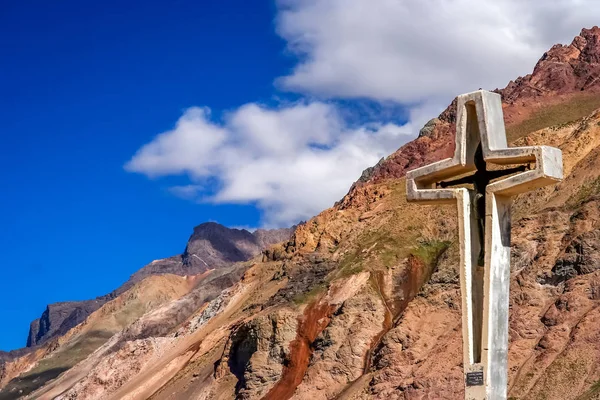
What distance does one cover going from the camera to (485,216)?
15.0 m

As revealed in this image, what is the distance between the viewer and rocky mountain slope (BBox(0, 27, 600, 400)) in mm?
41188

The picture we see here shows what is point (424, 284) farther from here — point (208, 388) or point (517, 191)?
point (517, 191)

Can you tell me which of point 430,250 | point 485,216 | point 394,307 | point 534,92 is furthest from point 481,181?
point 534,92

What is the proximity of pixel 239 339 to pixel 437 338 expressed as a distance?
15.4 meters

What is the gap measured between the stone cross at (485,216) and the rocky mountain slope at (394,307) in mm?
19920

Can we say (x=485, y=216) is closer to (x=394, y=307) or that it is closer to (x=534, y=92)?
(x=394, y=307)

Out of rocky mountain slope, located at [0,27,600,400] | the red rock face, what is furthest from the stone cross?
the red rock face

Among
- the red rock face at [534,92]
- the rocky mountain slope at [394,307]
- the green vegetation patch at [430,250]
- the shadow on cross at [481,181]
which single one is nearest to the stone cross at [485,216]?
the shadow on cross at [481,181]

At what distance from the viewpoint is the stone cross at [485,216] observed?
570 inches

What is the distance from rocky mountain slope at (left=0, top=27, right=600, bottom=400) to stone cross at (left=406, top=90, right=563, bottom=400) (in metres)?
19.9

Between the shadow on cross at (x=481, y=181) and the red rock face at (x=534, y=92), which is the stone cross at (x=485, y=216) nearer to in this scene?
the shadow on cross at (x=481, y=181)

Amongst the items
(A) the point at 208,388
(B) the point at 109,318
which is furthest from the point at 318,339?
(B) the point at 109,318

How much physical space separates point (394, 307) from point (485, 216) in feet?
132

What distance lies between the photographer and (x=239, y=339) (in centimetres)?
5831
